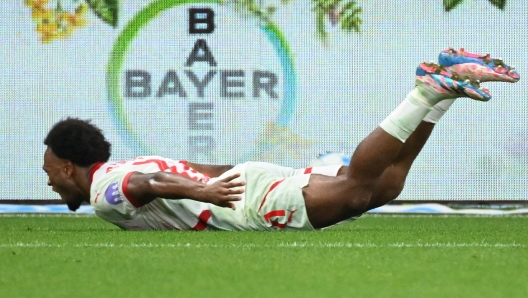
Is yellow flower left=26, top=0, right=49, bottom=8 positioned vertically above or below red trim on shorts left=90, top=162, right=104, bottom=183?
above

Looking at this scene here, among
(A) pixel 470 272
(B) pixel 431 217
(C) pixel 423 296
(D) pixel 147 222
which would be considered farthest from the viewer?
(B) pixel 431 217

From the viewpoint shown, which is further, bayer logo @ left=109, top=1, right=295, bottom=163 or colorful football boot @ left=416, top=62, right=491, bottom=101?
bayer logo @ left=109, top=1, right=295, bottom=163

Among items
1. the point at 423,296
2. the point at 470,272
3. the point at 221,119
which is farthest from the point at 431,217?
the point at 423,296

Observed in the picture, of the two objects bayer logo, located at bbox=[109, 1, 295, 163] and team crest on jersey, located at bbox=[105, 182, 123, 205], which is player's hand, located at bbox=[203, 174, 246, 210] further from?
bayer logo, located at bbox=[109, 1, 295, 163]

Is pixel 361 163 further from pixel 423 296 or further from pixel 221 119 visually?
pixel 221 119

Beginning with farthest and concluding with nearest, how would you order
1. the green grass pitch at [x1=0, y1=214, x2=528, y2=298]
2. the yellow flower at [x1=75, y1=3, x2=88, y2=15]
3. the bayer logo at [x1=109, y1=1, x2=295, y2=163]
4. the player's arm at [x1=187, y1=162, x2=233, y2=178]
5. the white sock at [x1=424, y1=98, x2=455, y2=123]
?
the yellow flower at [x1=75, y1=3, x2=88, y2=15]
the bayer logo at [x1=109, y1=1, x2=295, y2=163]
the player's arm at [x1=187, y1=162, x2=233, y2=178]
the white sock at [x1=424, y1=98, x2=455, y2=123]
the green grass pitch at [x1=0, y1=214, x2=528, y2=298]

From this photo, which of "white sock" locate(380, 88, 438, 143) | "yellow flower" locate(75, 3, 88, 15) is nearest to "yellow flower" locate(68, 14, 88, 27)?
"yellow flower" locate(75, 3, 88, 15)

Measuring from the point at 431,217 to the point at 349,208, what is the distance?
3495mm

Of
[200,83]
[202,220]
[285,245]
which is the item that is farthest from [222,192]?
[200,83]

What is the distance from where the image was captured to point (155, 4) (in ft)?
31.7

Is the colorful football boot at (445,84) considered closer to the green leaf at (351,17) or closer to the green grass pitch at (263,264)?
the green grass pitch at (263,264)

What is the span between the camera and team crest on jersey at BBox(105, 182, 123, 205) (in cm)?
580

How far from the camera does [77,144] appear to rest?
6.30 m

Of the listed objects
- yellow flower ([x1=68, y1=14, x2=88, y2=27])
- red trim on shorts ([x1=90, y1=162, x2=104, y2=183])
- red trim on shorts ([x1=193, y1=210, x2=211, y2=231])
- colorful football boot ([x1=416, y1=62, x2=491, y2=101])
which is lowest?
red trim on shorts ([x1=193, y1=210, x2=211, y2=231])
